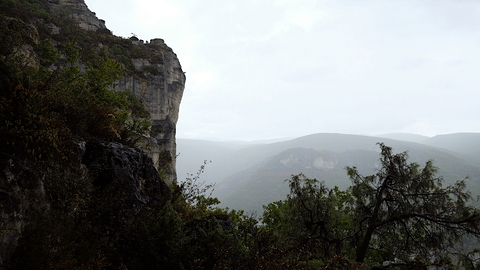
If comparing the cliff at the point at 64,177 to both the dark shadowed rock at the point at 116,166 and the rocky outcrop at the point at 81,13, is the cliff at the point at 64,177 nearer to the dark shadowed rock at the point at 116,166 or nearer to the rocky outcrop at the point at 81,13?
the dark shadowed rock at the point at 116,166

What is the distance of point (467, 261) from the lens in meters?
6.56

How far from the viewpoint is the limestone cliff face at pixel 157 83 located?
23531 millimetres

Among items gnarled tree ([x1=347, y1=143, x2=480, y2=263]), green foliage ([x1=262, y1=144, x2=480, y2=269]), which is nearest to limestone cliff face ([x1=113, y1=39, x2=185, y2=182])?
green foliage ([x1=262, y1=144, x2=480, y2=269])

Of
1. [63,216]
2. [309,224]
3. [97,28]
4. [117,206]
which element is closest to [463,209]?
[309,224]

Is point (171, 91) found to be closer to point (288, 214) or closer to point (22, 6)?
point (22, 6)

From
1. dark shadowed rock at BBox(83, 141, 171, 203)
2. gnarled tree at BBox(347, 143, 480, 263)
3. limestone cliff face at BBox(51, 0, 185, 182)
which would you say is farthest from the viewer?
limestone cliff face at BBox(51, 0, 185, 182)

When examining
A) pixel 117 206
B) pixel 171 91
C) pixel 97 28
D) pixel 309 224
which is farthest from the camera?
pixel 97 28

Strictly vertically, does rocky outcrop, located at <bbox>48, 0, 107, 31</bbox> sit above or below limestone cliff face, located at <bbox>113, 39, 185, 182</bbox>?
above

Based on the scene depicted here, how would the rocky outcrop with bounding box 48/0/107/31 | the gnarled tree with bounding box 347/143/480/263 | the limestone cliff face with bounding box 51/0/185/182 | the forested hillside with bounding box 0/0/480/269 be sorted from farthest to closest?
the rocky outcrop with bounding box 48/0/107/31 < the limestone cliff face with bounding box 51/0/185/182 < the gnarled tree with bounding box 347/143/480/263 < the forested hillside with bounding box 0/0/480/269

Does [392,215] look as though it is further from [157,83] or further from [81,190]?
[157,83]

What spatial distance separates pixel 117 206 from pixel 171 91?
1024 inches

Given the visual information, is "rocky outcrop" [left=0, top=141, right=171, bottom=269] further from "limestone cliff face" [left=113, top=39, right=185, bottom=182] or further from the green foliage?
"limestone cliff face" [left=113, top=39, right=185, bottom=182]

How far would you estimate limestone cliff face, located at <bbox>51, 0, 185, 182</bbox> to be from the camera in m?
23.5

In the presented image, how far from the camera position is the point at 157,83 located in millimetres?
26297
